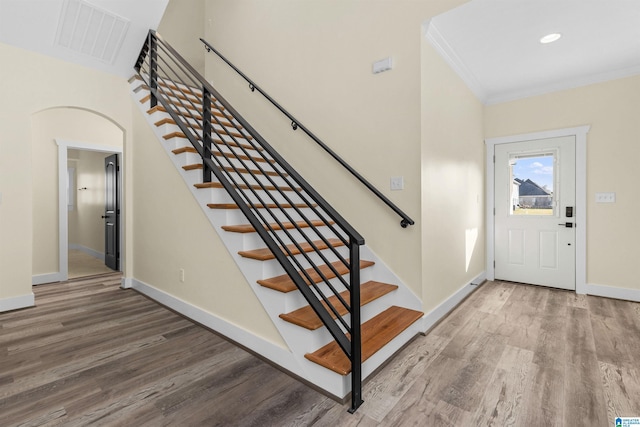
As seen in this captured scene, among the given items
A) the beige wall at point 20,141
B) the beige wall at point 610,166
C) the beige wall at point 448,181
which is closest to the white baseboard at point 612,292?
the beige wall at point 610,166

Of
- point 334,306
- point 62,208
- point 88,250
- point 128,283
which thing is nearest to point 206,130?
point 334,306

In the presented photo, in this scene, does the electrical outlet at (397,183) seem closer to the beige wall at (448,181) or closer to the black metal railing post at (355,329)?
the beige wall at (448,181)

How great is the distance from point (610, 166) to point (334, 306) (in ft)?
12.1

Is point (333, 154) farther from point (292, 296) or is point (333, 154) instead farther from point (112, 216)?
point (112, 216)

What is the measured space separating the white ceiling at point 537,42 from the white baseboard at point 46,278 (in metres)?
5.69

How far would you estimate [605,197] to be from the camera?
3584mm

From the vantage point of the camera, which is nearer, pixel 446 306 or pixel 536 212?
pixel 446 306

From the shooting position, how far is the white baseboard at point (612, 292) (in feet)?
11.3

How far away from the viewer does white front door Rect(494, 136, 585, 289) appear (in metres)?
3.84

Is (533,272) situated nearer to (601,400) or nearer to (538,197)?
(538,197)

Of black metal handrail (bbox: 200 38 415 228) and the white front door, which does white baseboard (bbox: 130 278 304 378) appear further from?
the white front door

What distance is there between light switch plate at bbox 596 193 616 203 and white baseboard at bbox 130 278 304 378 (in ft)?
13.0

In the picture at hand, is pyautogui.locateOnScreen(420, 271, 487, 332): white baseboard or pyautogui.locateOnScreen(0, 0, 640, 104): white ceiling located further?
pyautogui.locateOnScreen(420, 271, 487, 332): white baseboard

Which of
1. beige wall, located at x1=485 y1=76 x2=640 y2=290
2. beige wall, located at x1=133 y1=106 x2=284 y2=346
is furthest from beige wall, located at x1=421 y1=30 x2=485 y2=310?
beige wall, located at x1=133 y1=106 x2=284 y2=346
